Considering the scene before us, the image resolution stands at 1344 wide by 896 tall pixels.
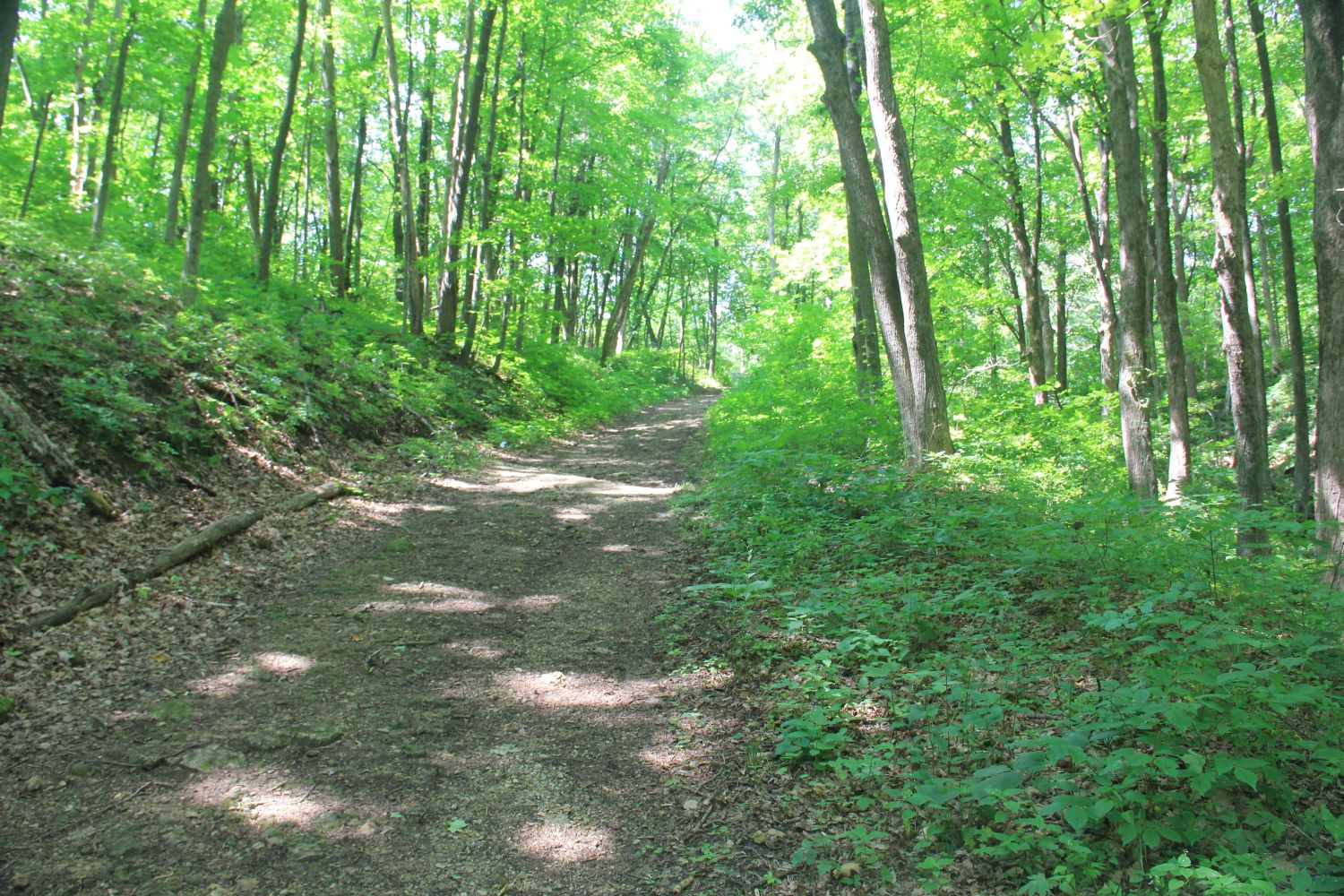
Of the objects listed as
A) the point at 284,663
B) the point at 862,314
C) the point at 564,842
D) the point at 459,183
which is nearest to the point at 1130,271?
the point at 862,314

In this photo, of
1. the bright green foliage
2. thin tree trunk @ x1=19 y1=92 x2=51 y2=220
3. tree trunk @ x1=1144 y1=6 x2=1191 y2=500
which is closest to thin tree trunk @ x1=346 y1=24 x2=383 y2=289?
the bright green foliage

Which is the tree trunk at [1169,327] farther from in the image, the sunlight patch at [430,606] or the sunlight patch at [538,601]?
the sunlight patch at [430,606]

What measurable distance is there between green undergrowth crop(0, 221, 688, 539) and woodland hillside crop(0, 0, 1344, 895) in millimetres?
67

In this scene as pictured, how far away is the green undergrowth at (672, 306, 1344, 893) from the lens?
258 centimetres

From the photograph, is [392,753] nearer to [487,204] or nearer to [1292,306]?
[1292,306]

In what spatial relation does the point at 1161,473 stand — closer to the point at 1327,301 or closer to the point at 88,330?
the point at 1327,301

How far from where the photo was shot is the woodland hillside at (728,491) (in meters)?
2.92

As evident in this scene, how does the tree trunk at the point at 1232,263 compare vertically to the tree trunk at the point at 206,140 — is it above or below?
below

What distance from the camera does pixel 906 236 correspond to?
27.9 feet

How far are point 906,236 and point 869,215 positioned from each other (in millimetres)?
705

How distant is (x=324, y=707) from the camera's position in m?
3.97

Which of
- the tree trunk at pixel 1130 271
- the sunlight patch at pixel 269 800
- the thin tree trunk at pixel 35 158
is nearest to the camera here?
the sunlight patch at pixel 269 800

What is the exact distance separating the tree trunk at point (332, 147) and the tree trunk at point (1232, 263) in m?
14.7

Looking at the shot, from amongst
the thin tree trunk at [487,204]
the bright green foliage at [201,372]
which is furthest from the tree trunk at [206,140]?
the thin tree trunk at [487,204]
